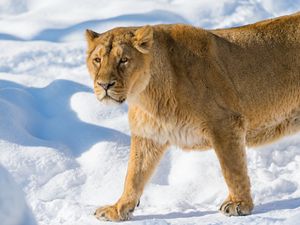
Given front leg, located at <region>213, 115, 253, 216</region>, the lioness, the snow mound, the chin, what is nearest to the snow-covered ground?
the snow mound

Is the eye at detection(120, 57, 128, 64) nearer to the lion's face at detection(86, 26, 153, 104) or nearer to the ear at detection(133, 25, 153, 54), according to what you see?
the lion's face at detection(86, 26, 153, 104)

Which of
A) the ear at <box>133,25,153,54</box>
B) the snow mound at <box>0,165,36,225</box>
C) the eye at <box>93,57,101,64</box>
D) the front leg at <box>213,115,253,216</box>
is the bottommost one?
the front leg at <box>213,115,253,216</box>

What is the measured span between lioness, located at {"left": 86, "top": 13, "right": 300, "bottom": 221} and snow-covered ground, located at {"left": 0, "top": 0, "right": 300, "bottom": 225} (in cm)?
34

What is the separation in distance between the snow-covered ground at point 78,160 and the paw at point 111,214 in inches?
2.4

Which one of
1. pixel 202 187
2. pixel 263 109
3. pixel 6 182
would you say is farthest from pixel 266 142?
pixel 6 182

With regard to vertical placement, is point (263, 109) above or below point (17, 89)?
above

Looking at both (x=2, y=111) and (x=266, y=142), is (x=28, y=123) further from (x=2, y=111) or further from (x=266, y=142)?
(x=266, y=142)

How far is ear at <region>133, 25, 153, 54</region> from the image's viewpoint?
5.50m

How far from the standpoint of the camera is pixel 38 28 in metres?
10.4

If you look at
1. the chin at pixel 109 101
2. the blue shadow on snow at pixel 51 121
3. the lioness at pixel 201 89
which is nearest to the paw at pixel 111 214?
the lioness at pixel 201 89

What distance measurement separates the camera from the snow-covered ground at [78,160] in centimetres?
562

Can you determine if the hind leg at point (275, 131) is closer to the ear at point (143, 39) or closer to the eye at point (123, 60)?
the ear at point (143, 39)

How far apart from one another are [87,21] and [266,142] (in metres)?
4.90

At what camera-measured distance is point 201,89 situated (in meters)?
5.59
